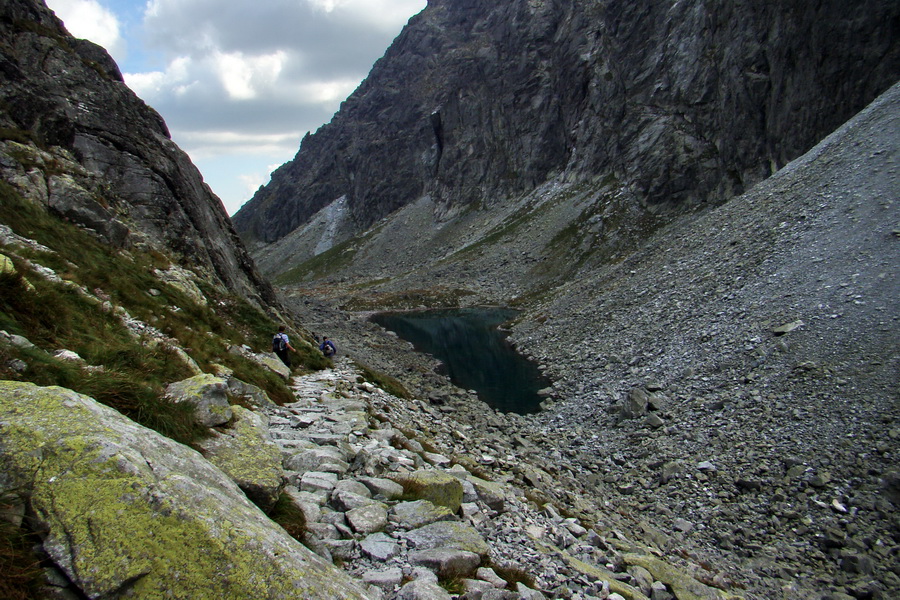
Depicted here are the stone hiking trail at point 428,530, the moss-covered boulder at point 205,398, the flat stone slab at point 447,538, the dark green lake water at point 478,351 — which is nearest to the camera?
the stone hiking trail at point 428,530

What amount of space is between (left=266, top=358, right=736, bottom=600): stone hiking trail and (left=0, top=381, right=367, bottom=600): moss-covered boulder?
56.8 inches

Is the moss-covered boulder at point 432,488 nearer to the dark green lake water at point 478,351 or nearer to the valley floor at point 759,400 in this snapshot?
the valley floor at point 759,400

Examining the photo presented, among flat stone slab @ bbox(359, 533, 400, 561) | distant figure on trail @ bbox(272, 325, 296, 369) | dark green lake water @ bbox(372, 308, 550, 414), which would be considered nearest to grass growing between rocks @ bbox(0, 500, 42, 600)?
flat stone slab @ bbox(359, 533, 400, 561)

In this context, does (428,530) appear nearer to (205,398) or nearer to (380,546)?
(380,546)

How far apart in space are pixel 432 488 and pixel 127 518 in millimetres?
5528

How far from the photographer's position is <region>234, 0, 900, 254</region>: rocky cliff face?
2135 inches

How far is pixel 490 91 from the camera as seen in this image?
129500 mm

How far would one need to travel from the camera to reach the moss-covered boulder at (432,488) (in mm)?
8664

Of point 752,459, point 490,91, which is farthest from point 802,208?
point 490,91

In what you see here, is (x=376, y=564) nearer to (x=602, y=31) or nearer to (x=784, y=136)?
(x=784, y=136)

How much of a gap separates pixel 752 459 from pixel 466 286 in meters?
70.2

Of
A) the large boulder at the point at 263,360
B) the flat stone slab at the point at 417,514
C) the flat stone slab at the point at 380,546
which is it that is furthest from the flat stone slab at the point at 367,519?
the large boulder at the point at 263,360

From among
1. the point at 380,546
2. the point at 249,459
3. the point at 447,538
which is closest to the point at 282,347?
the point at 249,459

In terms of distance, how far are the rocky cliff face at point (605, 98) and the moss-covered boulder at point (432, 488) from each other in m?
64.1
